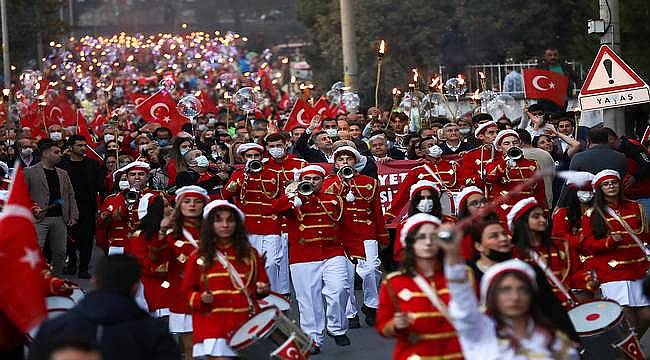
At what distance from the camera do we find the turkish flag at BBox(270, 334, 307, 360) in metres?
10.2

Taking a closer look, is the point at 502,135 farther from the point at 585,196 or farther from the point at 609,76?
the point at 585,196

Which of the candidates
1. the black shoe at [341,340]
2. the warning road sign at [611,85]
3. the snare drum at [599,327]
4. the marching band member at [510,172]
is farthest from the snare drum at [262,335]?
the warning road sign at [611,85]

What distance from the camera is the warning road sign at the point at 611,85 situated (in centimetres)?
1645

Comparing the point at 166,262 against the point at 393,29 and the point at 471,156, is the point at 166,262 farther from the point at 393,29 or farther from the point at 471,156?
the point at 393,29

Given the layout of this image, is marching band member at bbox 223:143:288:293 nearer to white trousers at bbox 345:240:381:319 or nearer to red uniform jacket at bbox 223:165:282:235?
red uniform jacket at bbox 223:165:282:235

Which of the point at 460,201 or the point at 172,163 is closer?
the point at 460,201

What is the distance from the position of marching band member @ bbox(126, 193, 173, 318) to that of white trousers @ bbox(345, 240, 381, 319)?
2512 millimetres

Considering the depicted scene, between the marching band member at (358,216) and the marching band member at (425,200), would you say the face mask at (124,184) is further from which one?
the marching band member at (425,200)

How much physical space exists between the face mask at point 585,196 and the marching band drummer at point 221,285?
305 centimetres

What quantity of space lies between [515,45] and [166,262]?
26203mm

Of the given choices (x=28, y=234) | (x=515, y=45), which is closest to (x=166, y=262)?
(x=28, y=234)

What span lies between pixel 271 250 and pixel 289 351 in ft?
20.5

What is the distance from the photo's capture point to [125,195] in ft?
49.6

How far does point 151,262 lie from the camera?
12.4 meters
